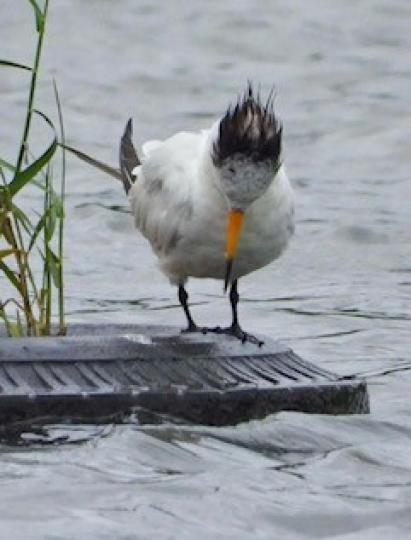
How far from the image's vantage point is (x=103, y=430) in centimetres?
743

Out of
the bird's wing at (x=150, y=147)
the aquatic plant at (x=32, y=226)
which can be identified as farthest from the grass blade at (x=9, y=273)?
the bird's wing at (x=150, y=147)

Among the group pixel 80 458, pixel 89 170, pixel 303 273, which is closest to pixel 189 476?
pixel 80 458

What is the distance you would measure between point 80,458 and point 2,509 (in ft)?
2.55

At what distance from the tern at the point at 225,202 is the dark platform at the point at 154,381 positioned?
0.93ft

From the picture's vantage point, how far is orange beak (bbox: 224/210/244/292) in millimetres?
7770

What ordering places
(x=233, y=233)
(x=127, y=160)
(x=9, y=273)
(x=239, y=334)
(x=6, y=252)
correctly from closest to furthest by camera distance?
(x=6, y=252) → (x=9, y=273) → (x=233, y=233) → (x=239, y=334) → (x=127, y=160)

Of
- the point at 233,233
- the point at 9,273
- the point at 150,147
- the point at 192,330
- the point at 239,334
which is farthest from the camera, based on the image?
the point at 150,147

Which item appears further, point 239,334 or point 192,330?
point 192,330

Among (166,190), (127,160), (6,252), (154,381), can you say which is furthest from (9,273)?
(127,160)

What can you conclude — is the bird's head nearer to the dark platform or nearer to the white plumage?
the white plumage

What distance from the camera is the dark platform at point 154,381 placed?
734 cm

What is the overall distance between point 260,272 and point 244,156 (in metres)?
4.03

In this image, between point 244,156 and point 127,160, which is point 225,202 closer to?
point 244,156

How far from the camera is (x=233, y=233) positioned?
7.77 meters
